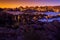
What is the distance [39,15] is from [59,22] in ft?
4.86

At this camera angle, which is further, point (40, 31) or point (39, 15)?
point (39, 15)

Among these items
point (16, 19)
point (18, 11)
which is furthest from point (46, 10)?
point (16, 19)

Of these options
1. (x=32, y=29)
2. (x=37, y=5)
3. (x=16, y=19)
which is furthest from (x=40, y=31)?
(x=37, y=5)

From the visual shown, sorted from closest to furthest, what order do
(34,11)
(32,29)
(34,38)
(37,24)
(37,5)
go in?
(34,38)
(32,29)
(37,24)
(34,11)
(37,5)

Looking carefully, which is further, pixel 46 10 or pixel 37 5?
pixel 37 5

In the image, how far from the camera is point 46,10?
1215 centimetres

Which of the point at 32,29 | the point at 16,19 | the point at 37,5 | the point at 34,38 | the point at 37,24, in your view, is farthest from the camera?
the point at 37,5

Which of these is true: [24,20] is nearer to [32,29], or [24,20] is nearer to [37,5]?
[32,29]

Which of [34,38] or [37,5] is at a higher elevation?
[37,5]

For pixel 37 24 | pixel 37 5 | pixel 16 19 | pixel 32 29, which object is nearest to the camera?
pixel 32 29

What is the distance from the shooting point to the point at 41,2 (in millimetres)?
13516

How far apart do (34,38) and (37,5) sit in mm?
5116

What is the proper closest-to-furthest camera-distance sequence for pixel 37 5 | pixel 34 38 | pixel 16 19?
pixel 34 38 → pixel 16 19 → pixel 37 5

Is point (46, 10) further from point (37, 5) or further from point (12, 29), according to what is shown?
point (12, 29)
